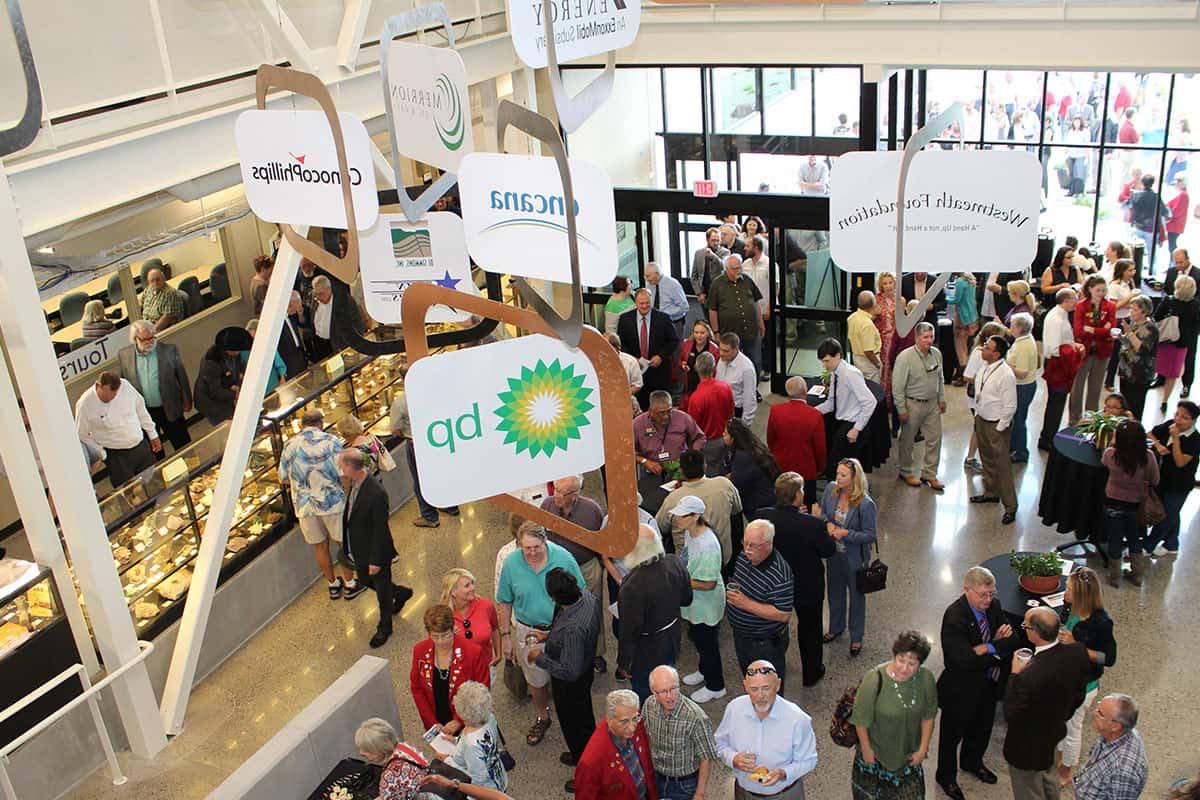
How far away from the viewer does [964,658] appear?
231 inches

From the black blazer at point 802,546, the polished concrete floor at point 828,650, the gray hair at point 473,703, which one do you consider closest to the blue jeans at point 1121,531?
the polished concrete floor at point 828,650

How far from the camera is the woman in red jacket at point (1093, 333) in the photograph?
981 centimetres

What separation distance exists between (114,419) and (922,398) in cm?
621

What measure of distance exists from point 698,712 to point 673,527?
1.84 metres

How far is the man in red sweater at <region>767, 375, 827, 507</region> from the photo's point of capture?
27.2ft

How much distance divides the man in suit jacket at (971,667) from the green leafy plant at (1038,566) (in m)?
0.59

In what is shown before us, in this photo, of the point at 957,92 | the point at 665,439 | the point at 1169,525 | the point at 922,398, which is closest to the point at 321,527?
the point at 665,439

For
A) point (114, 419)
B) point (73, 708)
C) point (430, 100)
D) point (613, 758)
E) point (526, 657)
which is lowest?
point (73, 708)

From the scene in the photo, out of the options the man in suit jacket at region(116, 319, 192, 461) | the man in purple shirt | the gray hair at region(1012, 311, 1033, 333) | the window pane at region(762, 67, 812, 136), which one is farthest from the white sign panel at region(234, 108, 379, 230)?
the window pane at region(762, 67, 812, 136)

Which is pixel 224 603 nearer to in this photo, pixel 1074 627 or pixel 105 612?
pixel 105 612

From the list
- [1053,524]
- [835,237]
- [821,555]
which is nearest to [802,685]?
[821,555]

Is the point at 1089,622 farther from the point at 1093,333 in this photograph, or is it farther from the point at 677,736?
the point at 1093,333

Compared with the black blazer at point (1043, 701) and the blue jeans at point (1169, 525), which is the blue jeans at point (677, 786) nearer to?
the black blazer at point (1043, 701)

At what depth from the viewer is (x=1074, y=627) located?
6.11m
